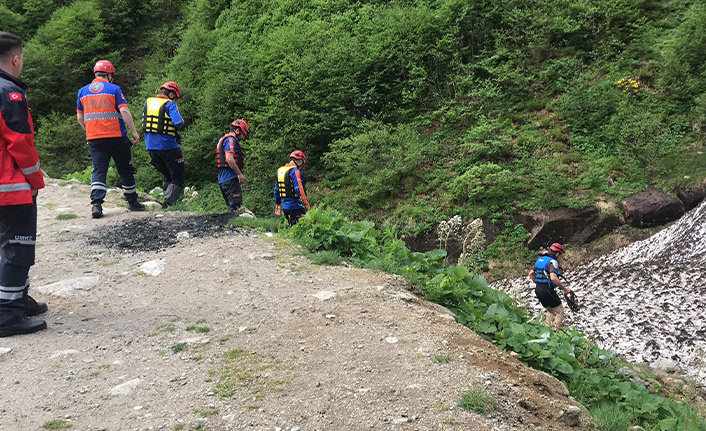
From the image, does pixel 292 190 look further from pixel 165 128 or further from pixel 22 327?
pixel 22 327

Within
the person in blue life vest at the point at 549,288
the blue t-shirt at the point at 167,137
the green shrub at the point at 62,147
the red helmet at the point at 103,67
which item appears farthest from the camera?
the green shrub at the point at 62,147

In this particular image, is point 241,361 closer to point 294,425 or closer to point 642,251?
point 294,425

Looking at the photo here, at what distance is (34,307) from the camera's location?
169 inches

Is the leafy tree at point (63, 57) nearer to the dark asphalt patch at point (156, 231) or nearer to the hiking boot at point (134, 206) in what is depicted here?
the hiking boot at point (134, 206)

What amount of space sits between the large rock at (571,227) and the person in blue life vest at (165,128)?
809 centimetres

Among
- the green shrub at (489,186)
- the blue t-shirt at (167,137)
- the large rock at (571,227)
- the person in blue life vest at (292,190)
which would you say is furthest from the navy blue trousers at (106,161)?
the large rock at (571,227)

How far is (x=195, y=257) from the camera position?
572cm

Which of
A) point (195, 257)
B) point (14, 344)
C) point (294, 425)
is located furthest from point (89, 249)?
point (294, 425)

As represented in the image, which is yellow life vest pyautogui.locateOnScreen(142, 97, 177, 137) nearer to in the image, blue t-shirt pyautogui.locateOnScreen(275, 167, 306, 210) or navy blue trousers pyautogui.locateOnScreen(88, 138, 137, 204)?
navy blue trousers pyautogui.locateOnScreen(88, 138, 137, 204)

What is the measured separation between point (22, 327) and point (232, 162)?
15.5 ft

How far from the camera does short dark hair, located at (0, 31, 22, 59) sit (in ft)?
12.5

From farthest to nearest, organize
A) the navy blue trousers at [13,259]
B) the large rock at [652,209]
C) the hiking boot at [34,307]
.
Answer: the large rock at [652,209], the hiking boot at [34,307], the navy blue trousers at [13,259]

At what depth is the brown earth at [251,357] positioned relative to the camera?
2893mm

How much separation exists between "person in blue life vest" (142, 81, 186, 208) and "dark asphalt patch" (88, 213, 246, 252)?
4.17 feet
